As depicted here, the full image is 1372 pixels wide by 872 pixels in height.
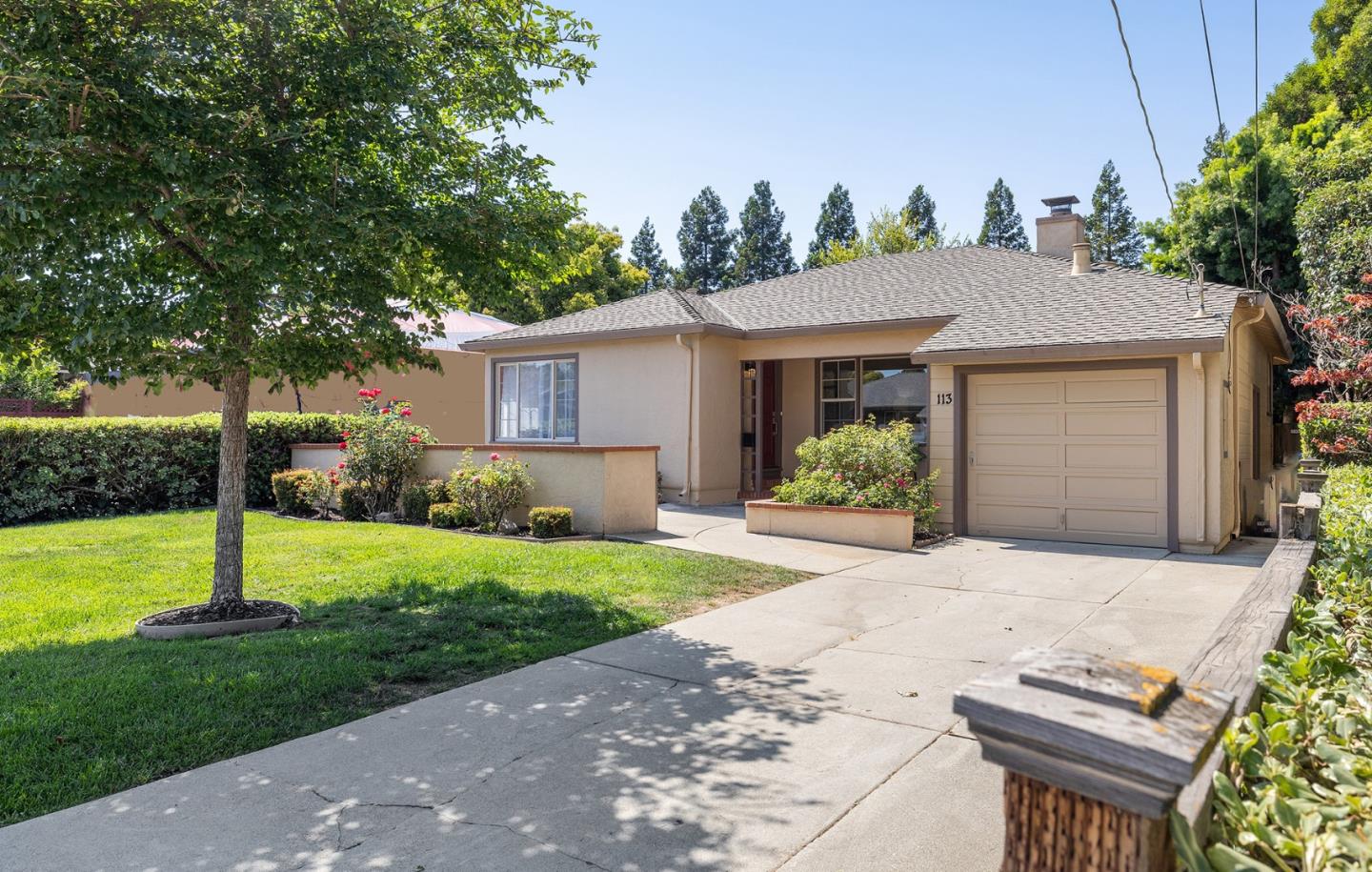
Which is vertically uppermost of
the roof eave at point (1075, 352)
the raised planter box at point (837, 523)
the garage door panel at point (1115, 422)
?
the roof eave at point (1075, 352)

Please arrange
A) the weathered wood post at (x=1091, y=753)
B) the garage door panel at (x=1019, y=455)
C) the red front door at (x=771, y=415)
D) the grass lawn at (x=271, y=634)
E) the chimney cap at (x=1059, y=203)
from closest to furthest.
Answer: the weathered wood post at (x=1091, y=753) < the grass lawn at (x=271, y=634) < the garage door panel at (x=1019, y=455) < the chimney cap at (x=1059, y=203) < the red front door at (x=771, y=415)

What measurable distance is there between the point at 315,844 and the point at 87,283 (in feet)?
12.6

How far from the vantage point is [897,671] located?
16.4ft

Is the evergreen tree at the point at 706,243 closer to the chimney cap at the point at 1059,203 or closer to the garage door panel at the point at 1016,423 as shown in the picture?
the chimney cap at the point at 1059,203

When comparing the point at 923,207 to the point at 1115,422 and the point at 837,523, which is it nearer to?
the point at 1115,422

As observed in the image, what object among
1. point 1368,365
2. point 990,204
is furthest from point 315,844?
point 990,204

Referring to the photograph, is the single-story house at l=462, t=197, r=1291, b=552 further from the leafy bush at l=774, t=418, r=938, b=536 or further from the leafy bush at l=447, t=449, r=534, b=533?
the leafy bush at l=447, t=449, r=534, b=533

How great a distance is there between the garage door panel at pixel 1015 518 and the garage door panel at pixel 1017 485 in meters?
0.13

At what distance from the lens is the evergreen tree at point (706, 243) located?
53969 millimetres

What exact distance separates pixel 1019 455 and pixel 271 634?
868 centimetres

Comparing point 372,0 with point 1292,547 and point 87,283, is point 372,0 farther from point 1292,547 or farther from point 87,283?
point 1292,547

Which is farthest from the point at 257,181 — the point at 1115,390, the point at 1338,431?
the point at 1338,431

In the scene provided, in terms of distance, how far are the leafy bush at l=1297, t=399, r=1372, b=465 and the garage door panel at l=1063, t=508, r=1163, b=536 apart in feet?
20.9

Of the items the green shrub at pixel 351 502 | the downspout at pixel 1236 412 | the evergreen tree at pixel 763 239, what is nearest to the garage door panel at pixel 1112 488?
the downspout at pixel 1236 412
